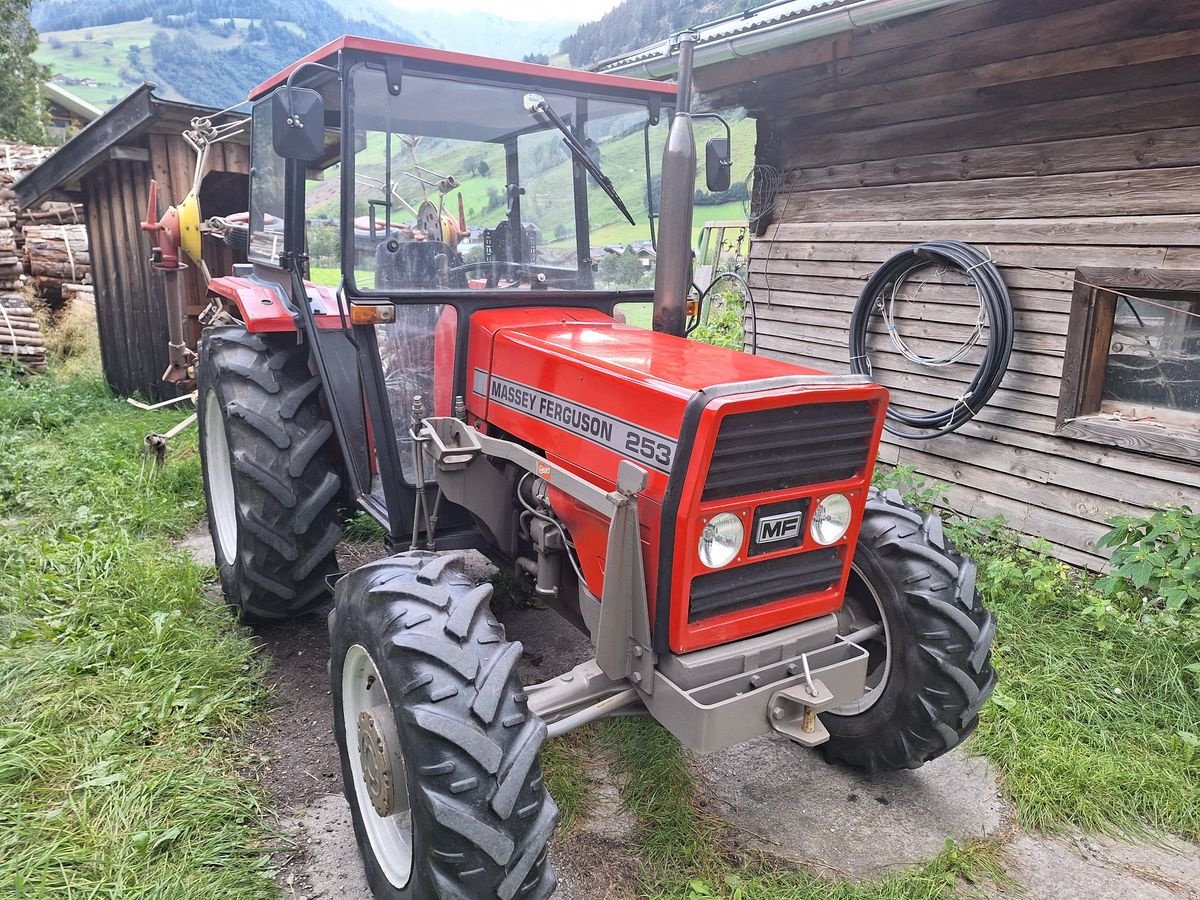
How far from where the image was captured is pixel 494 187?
126 inches

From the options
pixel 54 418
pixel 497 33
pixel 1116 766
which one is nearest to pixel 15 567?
pixel 54 418

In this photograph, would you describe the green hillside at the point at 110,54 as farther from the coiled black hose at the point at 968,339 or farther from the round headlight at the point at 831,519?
the round headlight at the point at 831,519

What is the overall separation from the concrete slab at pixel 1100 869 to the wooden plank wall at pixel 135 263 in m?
7.49

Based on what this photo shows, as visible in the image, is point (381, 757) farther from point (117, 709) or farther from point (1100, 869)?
point (1100, 869)

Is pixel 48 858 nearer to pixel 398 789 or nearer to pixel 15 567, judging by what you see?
pixel 398 789

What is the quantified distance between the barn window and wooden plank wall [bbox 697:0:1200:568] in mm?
87

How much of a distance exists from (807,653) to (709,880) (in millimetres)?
732

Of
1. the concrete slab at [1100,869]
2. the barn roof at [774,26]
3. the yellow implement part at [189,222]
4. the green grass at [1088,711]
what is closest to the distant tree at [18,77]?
the yellow implement part at [189,222]

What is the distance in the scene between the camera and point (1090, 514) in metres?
4.42

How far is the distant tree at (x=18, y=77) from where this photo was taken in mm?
20906

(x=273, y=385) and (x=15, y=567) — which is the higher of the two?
(x=273, y=385)

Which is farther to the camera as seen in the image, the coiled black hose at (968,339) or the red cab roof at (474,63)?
the coiled black hose at (968,339)

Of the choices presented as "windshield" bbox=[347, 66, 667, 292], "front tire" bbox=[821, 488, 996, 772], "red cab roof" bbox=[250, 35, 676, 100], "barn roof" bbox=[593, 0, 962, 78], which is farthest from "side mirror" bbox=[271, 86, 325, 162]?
"barn roof" bbox=[593, 0, 962, 78]

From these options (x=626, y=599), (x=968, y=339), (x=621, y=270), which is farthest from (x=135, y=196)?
(x=626, y=599)
